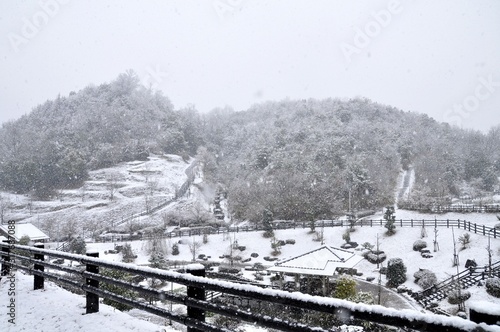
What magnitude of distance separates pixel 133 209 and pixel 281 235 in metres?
26.2

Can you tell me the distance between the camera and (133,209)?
5050 centimetres

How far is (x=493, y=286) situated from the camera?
18438 millimetres

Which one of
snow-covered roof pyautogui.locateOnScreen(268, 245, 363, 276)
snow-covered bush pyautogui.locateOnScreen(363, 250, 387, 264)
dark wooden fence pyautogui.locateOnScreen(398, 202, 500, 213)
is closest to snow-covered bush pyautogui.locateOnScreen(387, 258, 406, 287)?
snow-covered roof pyautogui.locateOnScreen(268, 245, 363, 276)

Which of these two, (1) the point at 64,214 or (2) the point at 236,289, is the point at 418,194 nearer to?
(2) the point at 236,289

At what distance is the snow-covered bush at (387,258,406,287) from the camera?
22.4 meters

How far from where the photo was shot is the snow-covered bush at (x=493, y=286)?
18.3 meters

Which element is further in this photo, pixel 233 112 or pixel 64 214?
pixel 233 112

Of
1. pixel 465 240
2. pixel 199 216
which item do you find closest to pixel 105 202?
pixel 199 216

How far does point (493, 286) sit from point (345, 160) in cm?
3338

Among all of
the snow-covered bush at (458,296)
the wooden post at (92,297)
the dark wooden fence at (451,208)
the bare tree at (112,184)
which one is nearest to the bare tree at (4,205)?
the bare tree at (112,184)

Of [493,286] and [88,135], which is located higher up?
[88,135]

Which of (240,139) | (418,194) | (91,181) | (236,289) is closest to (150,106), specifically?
(240,139)

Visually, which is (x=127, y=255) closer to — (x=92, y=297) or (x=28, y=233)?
(x=28, y=233)

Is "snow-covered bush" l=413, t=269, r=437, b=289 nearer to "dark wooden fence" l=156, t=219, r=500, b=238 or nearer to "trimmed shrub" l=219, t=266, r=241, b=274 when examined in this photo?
"dark wooden fence" l=156, t=219, r=500, b=238
